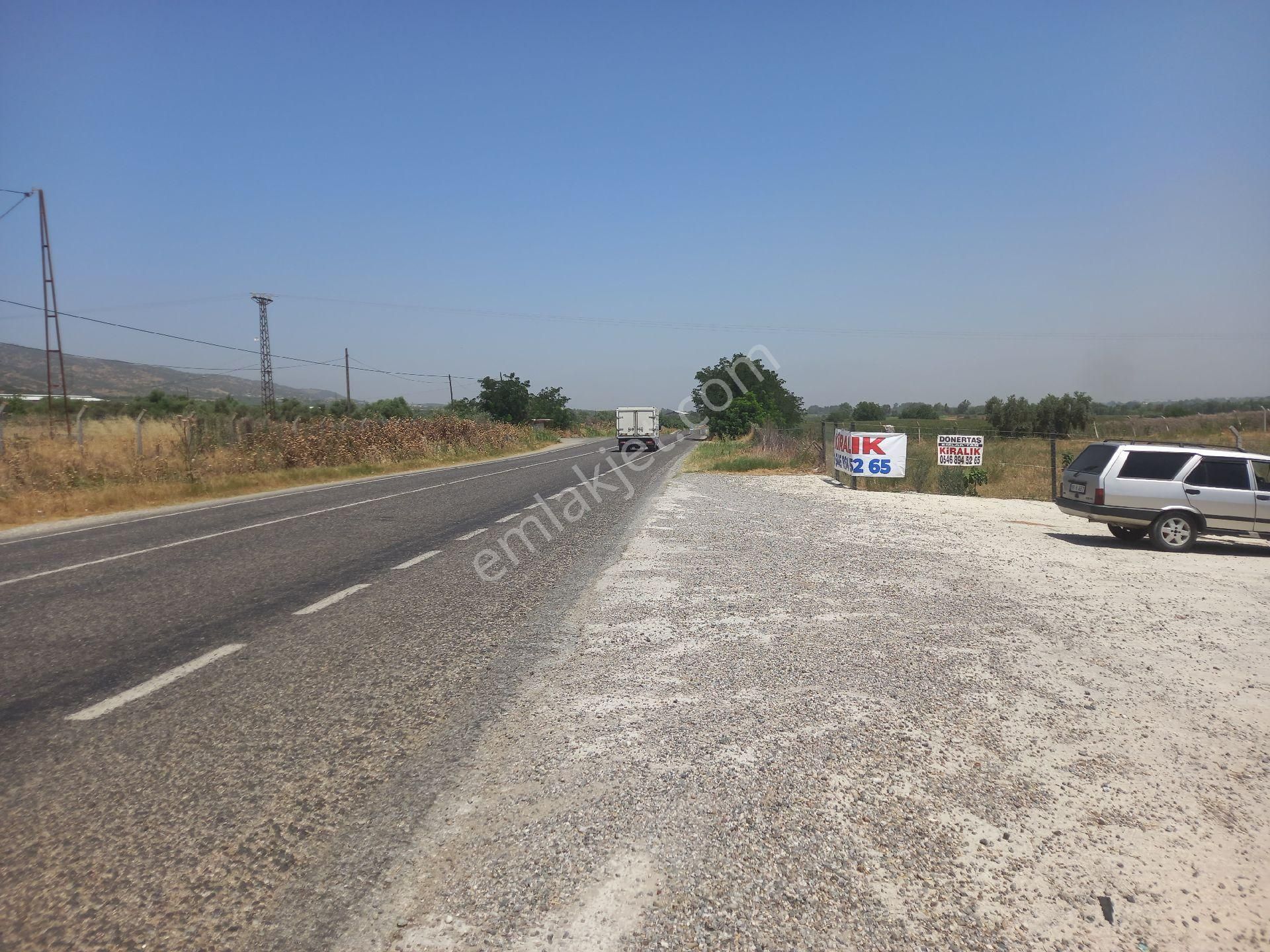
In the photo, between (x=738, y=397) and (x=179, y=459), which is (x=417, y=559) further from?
(x=738, y=397)

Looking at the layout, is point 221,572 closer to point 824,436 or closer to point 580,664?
point 580,664

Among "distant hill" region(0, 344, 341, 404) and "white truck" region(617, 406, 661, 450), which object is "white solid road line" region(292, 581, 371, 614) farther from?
"distant hill" region(0, 344, 341, 404)

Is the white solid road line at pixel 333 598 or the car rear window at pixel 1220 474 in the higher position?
the car rear window at pixel 1220 474

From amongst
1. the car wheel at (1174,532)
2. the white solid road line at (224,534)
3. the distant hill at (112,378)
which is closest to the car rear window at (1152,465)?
the car wheel at (1174,532)

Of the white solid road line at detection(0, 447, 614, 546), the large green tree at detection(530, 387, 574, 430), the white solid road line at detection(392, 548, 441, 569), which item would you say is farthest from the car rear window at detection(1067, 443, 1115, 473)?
the large green tree at detection(530, 387, 574, 430)

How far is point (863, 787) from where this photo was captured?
11.7ft

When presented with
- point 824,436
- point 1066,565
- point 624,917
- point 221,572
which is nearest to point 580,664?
point 624,917

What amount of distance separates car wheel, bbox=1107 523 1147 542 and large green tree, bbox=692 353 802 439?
90.7 ft

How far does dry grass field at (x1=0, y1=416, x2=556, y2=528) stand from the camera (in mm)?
16750

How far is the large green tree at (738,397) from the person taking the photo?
4772 cm

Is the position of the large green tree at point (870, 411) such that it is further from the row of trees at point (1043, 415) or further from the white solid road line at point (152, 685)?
the white solid road line at point (152, 685)

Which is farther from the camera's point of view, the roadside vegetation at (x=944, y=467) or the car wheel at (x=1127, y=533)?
the roadside vegetation at (x=944, y=467)

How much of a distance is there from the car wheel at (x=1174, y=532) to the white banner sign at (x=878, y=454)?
853cm

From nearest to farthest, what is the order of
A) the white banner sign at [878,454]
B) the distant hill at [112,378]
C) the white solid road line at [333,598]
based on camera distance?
the white solid road line at [333,598] < the white banner sign at [878,454] < the distant hill at [112,378]
